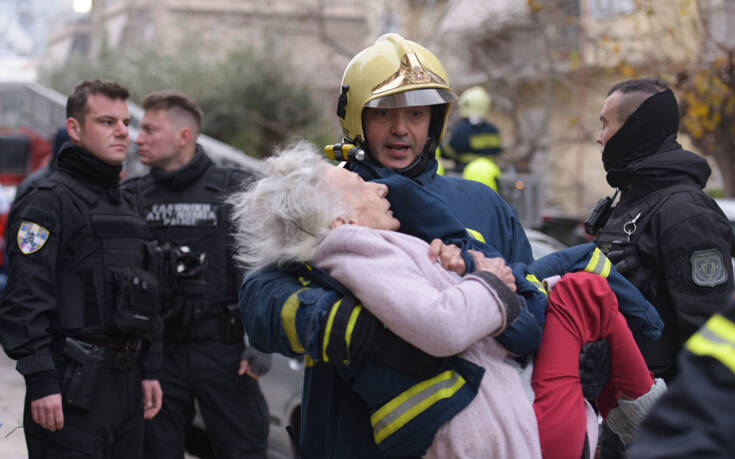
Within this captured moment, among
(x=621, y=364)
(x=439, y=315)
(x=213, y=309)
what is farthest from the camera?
(x=213, y=309)

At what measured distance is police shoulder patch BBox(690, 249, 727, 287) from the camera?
3062 millimetres

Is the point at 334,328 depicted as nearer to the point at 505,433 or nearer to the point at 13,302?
the point at 505,433

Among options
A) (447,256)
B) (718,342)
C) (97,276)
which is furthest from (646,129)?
(718,342)

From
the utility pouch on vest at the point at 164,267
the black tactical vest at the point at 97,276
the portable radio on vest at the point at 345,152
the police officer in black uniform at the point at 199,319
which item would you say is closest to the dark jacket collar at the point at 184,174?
the police officer in black uniform at the point at 199,319

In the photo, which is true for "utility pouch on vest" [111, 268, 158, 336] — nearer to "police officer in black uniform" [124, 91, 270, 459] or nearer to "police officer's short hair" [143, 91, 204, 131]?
"police officer in black uniform" [124, 91, 270, 459]

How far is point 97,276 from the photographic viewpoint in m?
3.57

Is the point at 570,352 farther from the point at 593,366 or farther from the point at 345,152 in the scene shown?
the point at 345,152

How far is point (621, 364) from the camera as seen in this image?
225 centimetres

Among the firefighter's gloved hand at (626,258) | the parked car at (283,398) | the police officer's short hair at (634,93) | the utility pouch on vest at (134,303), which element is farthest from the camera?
the parked car at (283,398)

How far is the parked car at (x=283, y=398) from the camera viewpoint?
5184 mm

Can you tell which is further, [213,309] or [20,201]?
[213,309]

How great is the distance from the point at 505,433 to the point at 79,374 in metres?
2.06

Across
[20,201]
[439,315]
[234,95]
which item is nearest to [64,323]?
[20,201]

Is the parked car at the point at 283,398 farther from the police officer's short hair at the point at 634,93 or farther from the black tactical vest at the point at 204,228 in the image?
the police officer's short hair at the point at 634,93
